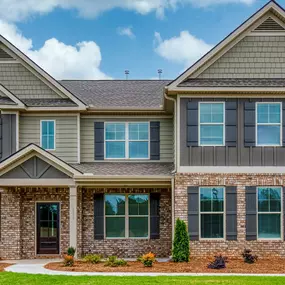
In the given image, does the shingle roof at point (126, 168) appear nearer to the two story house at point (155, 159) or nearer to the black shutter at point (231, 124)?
the two story house at point (155, 159)

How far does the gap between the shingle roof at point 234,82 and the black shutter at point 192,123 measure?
0.66m

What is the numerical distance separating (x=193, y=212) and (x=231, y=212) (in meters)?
1.26

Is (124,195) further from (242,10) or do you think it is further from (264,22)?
(242,10)

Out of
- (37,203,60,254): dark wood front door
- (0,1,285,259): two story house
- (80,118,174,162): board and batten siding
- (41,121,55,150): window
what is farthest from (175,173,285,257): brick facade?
(41,121,55,150): window

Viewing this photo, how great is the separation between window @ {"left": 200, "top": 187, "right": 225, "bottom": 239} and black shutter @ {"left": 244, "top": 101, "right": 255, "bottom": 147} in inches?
72.8

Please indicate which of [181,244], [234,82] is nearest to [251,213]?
[181,244]

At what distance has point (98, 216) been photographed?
19203 millimetres

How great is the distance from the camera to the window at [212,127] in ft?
57.2

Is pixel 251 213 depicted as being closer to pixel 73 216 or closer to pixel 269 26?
pixel 73 216

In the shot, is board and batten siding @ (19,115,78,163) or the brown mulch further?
board and batten siding @ (19,115,78,163)

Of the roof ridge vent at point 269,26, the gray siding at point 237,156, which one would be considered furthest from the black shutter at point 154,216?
the roof ridge vent at point 269,26

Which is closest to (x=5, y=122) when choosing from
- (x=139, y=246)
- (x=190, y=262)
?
(x=139, y=246)

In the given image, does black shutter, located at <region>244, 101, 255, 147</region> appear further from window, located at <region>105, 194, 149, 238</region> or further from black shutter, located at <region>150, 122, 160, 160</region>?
window, located at <region>105, 194, 149, 238</region>

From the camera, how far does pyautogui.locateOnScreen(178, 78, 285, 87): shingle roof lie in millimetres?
17281
